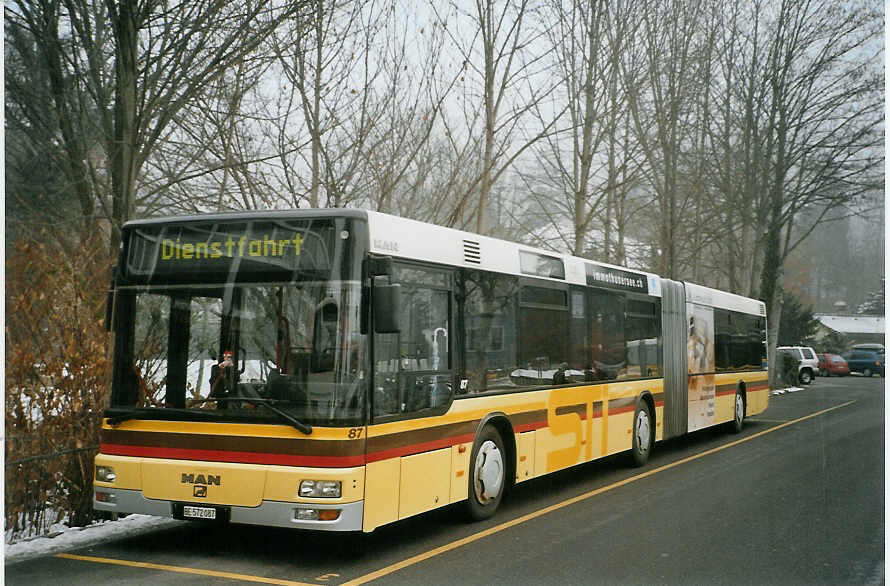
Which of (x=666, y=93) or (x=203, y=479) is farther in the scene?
(x=666, y=93)

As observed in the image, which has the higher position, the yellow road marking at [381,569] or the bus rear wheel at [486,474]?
the bus rear wheel at [486,474]

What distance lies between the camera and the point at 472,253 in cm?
924

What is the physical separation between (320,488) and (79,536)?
265 cm

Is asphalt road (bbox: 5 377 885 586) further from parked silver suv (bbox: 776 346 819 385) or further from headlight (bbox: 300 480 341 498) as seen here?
parked silver suv (bbox: 776 346 819 385)

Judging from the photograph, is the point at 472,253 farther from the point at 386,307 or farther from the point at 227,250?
the point at 227,250

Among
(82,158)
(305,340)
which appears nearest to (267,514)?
(305,340)

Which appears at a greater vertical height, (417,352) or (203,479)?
(417,352)

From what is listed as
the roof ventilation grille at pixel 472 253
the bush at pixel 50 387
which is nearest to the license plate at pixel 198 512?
the bush at pixel 50 387

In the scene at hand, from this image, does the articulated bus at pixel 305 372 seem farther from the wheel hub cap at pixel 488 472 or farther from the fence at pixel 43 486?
the fence at pixel 43 486

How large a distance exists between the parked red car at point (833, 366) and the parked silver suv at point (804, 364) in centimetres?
713

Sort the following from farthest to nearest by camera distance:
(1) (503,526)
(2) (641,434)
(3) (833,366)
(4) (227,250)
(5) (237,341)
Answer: (3) (833,366) → (2) (641,434) → (1) (503,526) → (4) (227,250) → (5) (237,341)

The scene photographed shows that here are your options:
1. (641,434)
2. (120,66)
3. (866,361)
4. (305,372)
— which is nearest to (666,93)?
(641,434)

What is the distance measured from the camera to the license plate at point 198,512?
23.9 feet

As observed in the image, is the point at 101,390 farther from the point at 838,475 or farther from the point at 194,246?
the point at 838,475
